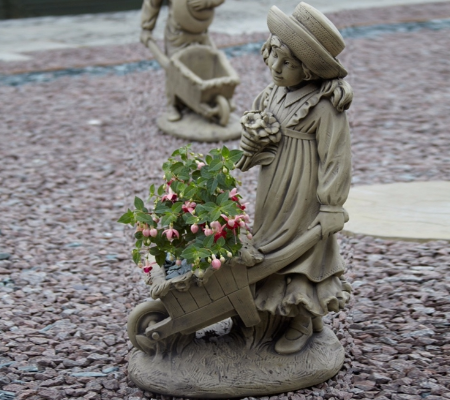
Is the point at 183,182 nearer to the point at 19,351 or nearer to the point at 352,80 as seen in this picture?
the point at 19,351

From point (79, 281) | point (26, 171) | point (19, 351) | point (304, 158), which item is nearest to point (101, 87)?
point (26, 171)

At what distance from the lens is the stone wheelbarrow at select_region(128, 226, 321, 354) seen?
114 inches

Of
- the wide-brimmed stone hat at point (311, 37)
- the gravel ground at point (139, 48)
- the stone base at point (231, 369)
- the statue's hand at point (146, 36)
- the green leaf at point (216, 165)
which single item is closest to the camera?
the wide-brimmed stone hat at point (311, 37)

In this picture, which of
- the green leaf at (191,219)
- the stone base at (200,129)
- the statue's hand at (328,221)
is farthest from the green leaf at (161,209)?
the stone base at (200,129)

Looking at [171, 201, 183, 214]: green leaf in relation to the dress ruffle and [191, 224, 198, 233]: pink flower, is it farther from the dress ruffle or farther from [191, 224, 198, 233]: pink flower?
the dress ruffle

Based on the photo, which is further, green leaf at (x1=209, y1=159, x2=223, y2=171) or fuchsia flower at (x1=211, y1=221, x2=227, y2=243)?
green leaf at (x1=209, y1=159, x2=223, y2=171)

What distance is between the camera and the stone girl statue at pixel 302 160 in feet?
9.04

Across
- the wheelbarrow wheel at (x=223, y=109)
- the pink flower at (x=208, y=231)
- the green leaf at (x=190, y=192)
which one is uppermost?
the green leaf at (x=190, y=192)

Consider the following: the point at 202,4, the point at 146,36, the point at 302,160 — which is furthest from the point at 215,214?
the point at 146,36

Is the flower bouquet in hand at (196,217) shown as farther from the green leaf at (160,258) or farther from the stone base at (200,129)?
the stone base at (200,129)

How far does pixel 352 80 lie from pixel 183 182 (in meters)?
4.75

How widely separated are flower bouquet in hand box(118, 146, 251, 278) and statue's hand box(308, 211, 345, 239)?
30cm

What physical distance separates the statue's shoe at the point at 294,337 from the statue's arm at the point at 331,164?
17.8 inches

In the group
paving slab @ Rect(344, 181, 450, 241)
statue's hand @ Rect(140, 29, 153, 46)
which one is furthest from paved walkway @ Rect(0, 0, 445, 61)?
paving slab @ Rect(344, 181, 450, 241)
